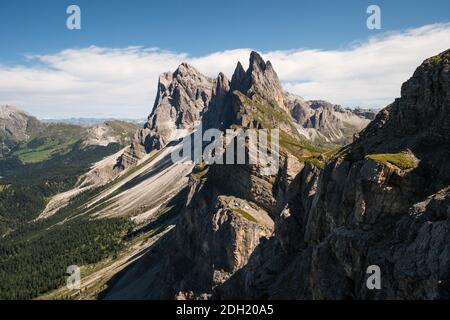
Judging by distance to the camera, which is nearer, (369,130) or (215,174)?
(369,130)

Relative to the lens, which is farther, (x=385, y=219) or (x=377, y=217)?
(x=377, y=217)

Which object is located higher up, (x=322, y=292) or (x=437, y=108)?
(x=437, y=108)

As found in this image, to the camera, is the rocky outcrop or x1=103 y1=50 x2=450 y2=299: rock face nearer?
the rocky outcrop

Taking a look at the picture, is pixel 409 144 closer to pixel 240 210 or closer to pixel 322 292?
pixel 322 292

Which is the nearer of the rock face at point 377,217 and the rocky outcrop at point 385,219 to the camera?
the rocky outcrop at point 385,219

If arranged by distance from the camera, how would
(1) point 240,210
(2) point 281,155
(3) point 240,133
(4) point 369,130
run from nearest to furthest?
(4) point 369,130, (1) point 240,210, (2) point 281,155, (3) point 240,133
